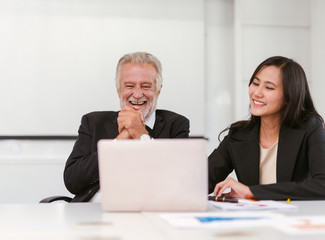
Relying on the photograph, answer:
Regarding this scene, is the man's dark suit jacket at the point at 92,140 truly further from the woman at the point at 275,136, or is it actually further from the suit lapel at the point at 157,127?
the woman at the point at 275,136

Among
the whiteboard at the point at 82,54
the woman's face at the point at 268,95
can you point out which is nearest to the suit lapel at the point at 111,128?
the woman's face at the point at 268,95

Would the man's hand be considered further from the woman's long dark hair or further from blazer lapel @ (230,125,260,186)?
the woman's long dark hair

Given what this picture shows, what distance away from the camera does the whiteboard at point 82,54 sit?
418cm

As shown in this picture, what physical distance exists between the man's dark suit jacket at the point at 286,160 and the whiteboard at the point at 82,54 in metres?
2.04

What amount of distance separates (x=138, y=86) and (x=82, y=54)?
1840 millimetres

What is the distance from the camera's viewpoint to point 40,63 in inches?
166

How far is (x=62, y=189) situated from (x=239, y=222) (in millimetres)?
3191

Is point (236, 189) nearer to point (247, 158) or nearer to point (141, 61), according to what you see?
point (247, 158)

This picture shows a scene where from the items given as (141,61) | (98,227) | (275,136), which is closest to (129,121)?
(141,61)

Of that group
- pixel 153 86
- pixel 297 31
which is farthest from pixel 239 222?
pixel 297 31

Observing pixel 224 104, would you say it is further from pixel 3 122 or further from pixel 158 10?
pixel 3 122

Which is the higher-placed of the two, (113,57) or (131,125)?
(113,57)

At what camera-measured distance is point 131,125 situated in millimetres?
2332

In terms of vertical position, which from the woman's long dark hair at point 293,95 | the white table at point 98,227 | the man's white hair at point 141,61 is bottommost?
the white table at point 98,227
